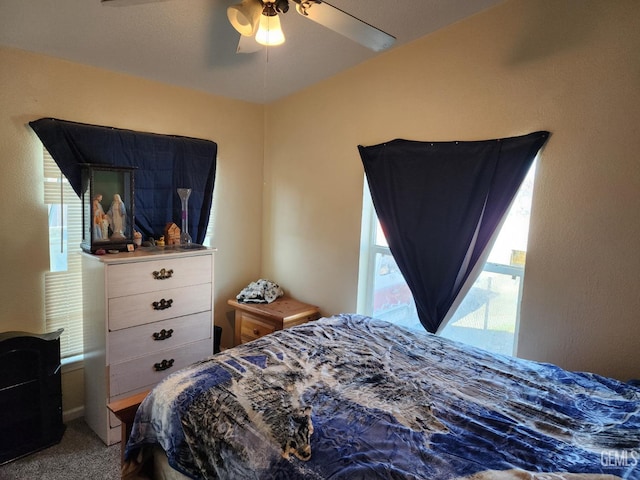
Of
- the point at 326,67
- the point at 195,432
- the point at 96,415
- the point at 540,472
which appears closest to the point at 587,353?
the point at 540,472

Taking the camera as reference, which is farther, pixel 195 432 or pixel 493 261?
pixel 493 261

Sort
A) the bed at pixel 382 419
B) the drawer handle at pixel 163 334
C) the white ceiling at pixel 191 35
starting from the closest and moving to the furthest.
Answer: the bed at pixel 382 419 → the white ceiling at pixel 191 35 → the drawer handle at pixel 163 334

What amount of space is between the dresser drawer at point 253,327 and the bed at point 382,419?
1.09 metres

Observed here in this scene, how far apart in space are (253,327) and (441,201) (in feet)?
5.72

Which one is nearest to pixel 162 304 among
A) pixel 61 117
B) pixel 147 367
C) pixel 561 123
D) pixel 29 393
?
pixel 147 367

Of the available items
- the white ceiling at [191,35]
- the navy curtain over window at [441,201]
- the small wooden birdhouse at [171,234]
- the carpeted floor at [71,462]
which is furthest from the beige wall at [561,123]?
the carpeted floor at [71,462]

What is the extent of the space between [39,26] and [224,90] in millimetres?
1228

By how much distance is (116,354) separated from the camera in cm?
219

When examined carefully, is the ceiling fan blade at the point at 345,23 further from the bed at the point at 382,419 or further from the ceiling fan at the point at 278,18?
the bed at the point at 382,419

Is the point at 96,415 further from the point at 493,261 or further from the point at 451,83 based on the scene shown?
the point at 451,83

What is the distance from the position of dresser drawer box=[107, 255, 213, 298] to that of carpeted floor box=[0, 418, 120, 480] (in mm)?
921

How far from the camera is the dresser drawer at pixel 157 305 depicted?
218cm

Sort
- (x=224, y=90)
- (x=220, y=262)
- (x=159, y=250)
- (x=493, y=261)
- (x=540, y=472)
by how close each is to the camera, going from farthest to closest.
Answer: (x=220, y=262)
(x=224, y=90)
(x=159, y=250)
(x=493, y=261)
(x=540, y=472)

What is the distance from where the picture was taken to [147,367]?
2.33 m
